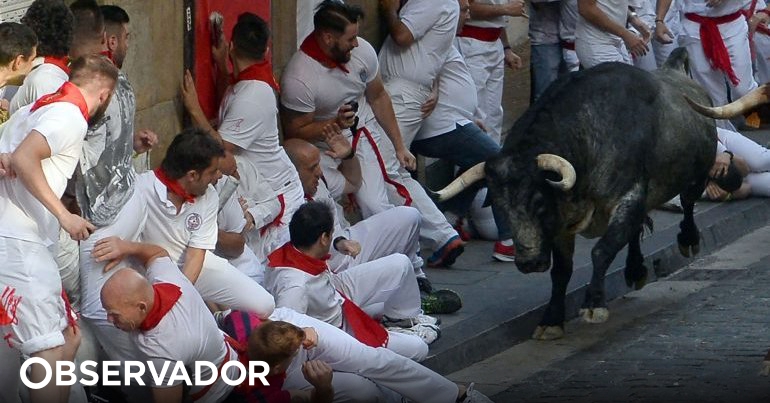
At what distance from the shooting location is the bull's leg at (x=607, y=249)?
11125 mm

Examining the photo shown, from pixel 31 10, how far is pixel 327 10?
2707mm

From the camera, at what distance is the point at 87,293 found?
8492mm

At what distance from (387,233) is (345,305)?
3.98 ft

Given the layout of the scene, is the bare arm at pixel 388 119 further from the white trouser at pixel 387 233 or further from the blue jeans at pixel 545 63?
the blue jeans at pixel 545 63

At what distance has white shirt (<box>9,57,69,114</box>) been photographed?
27.6 ft

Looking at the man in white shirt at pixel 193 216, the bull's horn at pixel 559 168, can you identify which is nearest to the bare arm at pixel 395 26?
the bull's horn at pixel 559 168

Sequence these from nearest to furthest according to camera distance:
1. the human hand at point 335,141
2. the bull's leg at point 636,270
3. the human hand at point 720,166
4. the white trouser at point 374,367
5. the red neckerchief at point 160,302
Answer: the red neckerchief at point 160,302
the white trouser at point 374,367
the human hand at point 335,141
the bull's leg at point 636,270
the human hand at point 720,166

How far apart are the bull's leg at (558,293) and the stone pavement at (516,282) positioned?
0.14 meters

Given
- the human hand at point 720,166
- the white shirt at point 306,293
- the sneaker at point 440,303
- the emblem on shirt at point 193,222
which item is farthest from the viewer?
the human hand at point 720,166

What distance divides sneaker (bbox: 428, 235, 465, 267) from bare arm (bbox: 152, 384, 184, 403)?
4016 mm

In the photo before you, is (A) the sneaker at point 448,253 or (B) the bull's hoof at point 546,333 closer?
(B) the bull's hoof at point 546,333

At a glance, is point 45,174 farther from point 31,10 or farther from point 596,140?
point 596,140

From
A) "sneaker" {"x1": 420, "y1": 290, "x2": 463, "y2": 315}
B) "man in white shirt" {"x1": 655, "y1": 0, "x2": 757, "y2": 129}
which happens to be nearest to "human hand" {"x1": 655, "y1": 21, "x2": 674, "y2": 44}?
"man in white shirt" {"x1": 655, "y1": 0, "x2": 757, "y2": 129}

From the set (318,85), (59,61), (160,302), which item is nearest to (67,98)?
(59,61)
